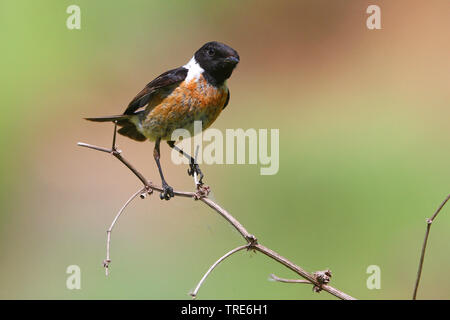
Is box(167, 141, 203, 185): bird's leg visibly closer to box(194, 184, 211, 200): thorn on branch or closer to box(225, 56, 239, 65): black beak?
box(225, 56, 239, 65): black beak

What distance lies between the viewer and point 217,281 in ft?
19.1

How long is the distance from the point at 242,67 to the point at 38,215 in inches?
186

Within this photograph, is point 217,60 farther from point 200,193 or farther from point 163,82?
point 200,193

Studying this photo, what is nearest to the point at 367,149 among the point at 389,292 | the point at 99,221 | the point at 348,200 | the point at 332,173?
the point at 332,173

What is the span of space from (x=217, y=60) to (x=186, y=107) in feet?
1.26

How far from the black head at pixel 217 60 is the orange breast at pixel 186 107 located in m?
0.06

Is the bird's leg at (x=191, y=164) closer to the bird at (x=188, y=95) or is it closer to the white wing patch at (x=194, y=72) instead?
the bird at (x=188, y=95)

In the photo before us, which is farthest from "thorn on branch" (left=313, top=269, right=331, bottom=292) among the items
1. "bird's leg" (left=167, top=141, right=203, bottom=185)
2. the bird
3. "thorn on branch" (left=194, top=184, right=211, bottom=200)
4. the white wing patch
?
the white wing patch

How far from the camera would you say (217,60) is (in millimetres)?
4035

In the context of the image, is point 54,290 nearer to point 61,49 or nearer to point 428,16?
point 61,49

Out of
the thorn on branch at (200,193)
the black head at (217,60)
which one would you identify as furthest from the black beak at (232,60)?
the thorn on branch at (200,193)

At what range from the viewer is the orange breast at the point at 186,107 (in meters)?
4.10

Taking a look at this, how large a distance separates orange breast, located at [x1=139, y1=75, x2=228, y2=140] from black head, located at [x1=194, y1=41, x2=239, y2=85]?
0.06m

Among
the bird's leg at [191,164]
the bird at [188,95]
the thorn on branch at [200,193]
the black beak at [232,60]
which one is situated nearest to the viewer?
the thorn on branch at [200,193]
